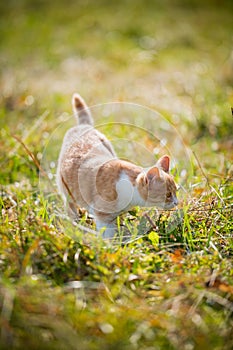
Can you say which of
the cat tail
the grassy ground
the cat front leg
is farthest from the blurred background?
the cat front leg

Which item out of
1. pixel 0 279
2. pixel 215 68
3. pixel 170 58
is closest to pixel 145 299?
pixel 0 279

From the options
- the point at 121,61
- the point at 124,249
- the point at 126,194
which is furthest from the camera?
the point at 121,61

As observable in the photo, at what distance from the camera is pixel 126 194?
2.84 metres

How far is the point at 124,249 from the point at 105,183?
0.51 m

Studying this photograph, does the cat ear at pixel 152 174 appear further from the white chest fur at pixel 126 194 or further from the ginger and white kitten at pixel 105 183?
the white chest fur at pixel 126 194

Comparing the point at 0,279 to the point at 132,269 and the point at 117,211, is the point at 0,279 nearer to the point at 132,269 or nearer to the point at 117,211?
the point at 132,269

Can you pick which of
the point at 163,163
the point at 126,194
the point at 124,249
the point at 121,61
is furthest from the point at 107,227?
the point at 121,61

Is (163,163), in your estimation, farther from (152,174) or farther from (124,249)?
(124,249)

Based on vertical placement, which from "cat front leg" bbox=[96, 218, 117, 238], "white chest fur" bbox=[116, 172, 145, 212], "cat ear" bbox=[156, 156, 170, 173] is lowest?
"cat front leg" bbox=[96, 218, 117, 238]

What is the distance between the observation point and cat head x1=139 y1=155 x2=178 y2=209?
2.73 m

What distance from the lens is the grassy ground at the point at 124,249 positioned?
6.65ft

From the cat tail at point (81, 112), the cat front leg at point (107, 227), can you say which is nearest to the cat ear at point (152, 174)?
the cat front leg at point (107, 227)

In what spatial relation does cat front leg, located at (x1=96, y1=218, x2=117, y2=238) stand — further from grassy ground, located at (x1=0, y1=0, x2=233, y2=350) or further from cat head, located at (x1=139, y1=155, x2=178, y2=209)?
cat head, located at (x1=139, y1=155, x2=178, y2=209)

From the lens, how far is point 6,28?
8312mm
